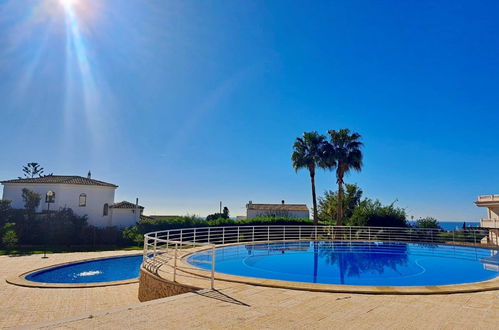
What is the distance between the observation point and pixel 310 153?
25594 mm

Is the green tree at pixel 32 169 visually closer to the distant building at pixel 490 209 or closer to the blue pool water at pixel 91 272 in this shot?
the blue pool water at pixel 91 272

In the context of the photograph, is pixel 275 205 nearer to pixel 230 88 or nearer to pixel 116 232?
pixel 116 232

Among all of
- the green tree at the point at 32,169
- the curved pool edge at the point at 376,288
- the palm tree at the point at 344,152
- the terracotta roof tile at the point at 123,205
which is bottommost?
the curved pool edge at the point at 376,288

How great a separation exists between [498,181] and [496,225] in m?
9.24

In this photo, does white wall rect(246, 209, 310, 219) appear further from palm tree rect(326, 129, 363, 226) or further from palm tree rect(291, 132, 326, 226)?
palm tree rect(326, 129, 363, 226)

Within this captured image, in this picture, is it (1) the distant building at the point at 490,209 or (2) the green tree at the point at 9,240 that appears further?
(1) the distant building at the point at 490,209

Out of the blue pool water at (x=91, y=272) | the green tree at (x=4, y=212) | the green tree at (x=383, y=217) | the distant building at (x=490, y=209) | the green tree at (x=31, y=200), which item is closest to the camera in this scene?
the blue pool water at (x=91, y=272)

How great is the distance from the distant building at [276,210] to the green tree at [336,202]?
24.5 feet

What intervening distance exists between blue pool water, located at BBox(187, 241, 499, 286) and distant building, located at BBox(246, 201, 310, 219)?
23.8 m

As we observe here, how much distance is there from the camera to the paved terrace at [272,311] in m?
4.10

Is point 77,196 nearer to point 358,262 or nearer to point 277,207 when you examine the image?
point 358,262

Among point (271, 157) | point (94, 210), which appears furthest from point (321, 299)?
point (94, 210)

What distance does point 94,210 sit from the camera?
2788cm

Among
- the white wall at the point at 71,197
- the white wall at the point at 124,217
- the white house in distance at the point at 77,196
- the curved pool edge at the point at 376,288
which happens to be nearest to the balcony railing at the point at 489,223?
the curved pool edge at the point at 376,288
